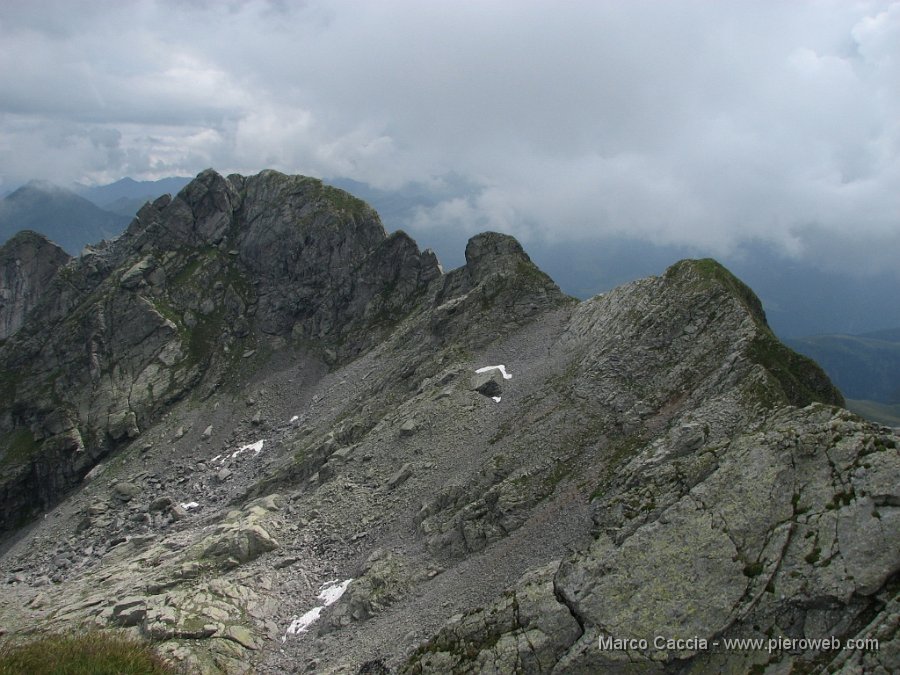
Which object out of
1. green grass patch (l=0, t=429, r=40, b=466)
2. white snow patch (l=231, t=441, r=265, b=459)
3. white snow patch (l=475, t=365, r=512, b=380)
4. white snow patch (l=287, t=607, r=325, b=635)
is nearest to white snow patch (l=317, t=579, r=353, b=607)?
white snow patch (l=287, t=607, r=325, b=635)

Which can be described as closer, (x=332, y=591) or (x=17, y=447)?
(x=332, y=591)

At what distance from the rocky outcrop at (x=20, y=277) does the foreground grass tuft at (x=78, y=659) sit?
144 metres

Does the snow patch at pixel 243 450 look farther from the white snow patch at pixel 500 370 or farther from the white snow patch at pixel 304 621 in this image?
the white snow patch at pixel 304 621

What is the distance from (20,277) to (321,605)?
139522 millimetres

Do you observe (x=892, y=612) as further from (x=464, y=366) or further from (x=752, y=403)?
(x=464, y=366)

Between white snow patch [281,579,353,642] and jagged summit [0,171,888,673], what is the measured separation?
22 cm

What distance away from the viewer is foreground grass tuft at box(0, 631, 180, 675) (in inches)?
777

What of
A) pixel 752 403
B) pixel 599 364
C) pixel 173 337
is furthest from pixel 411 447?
pixel 173 337

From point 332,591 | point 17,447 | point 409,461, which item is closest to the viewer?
point 332,591

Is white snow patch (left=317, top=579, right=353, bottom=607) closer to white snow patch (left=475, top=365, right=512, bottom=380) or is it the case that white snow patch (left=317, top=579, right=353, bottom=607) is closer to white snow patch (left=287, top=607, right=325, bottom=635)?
white snow patch (left=287, top=607, right=325, bottom=635)

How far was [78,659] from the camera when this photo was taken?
20.5m

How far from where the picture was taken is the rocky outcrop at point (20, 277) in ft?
451

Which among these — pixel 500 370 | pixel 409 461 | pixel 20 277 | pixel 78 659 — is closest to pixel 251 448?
pixel 409 461

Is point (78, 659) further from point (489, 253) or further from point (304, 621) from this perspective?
point (489, 253)
